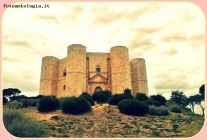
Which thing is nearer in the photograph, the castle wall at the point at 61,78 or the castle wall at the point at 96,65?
the castle wall at the point at 96,65

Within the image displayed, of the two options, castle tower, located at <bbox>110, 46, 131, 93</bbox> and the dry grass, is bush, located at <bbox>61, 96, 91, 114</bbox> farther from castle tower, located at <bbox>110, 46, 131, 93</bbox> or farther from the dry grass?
castle tower, located at <bbox>110, 46, 131, 93</bbox>

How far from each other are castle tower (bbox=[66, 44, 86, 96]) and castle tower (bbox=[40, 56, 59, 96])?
165 inches

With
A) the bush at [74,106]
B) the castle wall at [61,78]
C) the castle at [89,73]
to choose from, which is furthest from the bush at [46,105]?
the castle wall at [61,78]

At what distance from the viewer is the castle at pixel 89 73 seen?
27.0 meters

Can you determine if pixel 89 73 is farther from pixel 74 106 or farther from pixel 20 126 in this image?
pixel 20 126

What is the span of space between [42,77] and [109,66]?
1020 cm

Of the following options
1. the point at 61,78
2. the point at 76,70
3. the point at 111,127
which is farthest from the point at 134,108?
the point at 61,78

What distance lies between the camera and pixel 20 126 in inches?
315

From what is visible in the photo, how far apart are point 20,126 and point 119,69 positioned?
67.5 ft

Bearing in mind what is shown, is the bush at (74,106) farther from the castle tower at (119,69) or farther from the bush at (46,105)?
the castle tower at (119,69)

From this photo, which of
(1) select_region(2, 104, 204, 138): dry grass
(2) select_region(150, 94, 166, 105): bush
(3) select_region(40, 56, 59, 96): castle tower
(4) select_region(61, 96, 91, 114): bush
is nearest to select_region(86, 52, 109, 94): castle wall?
(3) select_region(40, 56, 59, 96): castle tower

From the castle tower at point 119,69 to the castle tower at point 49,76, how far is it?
873 cm

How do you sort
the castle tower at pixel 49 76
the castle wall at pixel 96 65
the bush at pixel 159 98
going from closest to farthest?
the bush at pixel 159 98 < the castle wall at pixel 96 65 < the castle tower at pixel 49 76

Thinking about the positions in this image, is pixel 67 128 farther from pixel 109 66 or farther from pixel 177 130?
pixel 109 66
